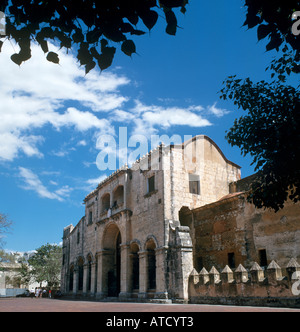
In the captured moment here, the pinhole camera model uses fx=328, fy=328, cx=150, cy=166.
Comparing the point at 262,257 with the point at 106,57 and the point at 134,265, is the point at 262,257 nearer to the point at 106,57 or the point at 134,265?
the point at 134,265

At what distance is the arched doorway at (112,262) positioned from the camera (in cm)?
2516

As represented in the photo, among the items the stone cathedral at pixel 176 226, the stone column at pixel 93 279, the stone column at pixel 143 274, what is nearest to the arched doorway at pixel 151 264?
the stone cathedral at pixel 176 226

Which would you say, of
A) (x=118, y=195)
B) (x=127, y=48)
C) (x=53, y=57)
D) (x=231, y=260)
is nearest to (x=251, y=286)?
(x=231, y=260)

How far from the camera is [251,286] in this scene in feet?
43.3

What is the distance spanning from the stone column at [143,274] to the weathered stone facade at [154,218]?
0.06 m

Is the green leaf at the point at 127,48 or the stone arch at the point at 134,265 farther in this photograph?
the stone arch at the point at 134,265

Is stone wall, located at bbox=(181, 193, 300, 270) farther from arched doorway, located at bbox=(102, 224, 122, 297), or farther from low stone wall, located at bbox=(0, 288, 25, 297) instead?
low stone wall, located at bbox=(0, 288, 25, 297)

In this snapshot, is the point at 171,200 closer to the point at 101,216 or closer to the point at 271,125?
the point at 101,216

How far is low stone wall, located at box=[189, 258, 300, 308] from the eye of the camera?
38.1 feet

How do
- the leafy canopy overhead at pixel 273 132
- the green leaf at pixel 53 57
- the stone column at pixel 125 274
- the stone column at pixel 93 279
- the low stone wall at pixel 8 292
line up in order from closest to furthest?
the green leaf at pixel 53 57
the leafy canopy overhead at pixel 273 132
the stone column at pixel 125 274
the stone column at pixel 93 279
the low stone wall at pixel 8 292

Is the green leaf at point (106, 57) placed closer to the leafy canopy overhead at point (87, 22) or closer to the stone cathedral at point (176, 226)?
the leafy canopy overhead at point (87, 22)

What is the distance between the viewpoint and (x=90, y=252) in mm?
28188

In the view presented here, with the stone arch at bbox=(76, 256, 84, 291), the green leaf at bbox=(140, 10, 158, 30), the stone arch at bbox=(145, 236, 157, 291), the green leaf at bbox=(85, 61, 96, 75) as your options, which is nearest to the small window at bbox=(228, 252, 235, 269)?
the stone arch at bbox=(145, 236, 157, 291)
